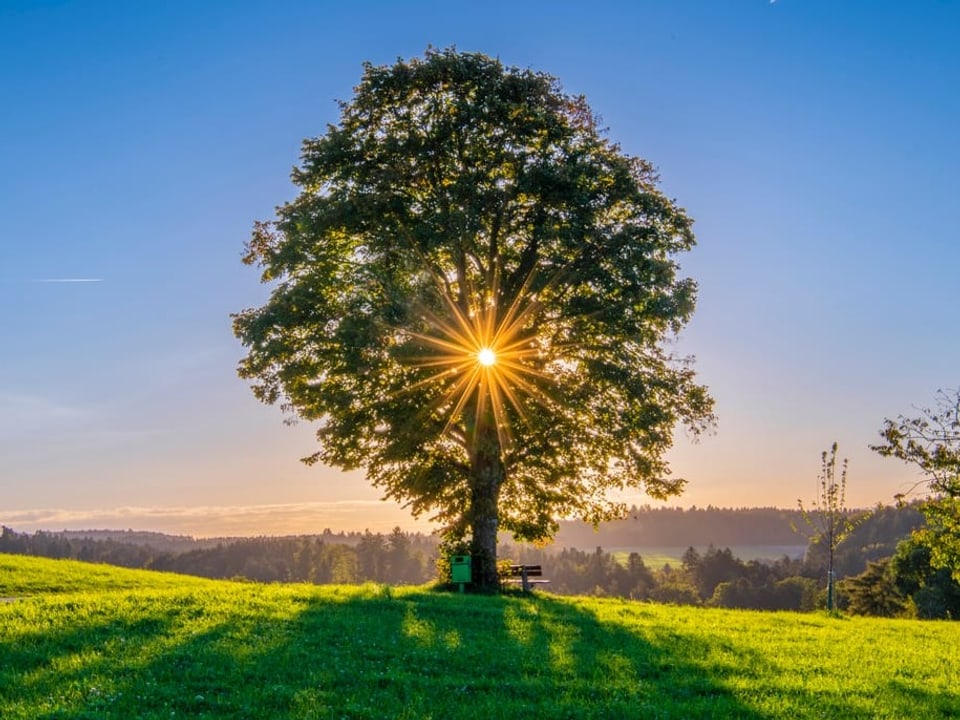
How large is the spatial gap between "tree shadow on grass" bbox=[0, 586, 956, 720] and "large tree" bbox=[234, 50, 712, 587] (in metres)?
10.2

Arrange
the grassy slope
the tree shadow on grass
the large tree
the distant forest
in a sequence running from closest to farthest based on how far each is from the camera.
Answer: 1. the tree shadow on grass
2. the grassy slope
3. the large tree
4. the distant forest

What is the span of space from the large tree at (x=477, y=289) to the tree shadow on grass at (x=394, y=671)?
10.2m

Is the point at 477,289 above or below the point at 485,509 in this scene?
above

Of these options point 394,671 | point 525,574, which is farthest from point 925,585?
point 394,671

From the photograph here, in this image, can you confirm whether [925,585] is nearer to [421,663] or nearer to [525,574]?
[525,574]

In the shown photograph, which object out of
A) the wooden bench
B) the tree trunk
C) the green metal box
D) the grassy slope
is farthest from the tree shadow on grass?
the wooden bench

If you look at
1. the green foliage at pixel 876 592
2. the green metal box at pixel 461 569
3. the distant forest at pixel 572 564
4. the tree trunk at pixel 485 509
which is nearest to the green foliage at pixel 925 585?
the green foliage at pixel 876 592

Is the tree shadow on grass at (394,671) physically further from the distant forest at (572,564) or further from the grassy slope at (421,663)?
the distant forest at (572,564)

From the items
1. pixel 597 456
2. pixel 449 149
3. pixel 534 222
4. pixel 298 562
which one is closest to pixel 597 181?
pixel 534 222

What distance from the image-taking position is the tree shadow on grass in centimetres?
1037

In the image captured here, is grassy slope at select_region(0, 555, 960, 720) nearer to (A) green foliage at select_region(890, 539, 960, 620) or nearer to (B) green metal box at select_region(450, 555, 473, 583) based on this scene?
(B) green metal box at select_region(450, 555, 473, 583)

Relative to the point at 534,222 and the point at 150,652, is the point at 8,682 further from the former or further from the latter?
the point at 534,222

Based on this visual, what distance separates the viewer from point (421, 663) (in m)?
12.8

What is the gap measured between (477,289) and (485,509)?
7.86 metres
